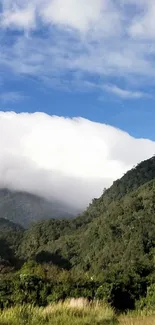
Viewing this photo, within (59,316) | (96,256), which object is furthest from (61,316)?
(96,256)

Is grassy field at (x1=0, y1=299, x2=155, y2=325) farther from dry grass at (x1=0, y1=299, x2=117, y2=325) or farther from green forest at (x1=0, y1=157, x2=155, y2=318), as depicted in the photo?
green forest at (x1=0, y1=157, x2=155, y2=318)

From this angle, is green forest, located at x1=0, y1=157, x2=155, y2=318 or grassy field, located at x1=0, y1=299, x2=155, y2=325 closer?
grassy field, located at x1=0, y1=299, x2=155, y2=325

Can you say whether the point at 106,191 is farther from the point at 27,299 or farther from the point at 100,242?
the point at 27,299

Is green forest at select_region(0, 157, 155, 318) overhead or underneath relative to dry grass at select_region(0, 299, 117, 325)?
overhead

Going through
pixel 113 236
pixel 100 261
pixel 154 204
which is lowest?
pixel 100 261

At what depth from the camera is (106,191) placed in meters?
182

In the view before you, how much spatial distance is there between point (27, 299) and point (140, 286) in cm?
820

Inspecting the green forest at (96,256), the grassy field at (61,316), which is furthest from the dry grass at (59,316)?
the green forest at (96,256)

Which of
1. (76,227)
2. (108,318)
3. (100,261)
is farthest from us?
(76,227)

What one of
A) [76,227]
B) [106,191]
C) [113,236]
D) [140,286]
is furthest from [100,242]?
[140,286]

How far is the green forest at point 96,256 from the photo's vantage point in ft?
84.2

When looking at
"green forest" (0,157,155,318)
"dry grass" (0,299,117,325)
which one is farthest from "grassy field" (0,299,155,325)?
"green forest" (0,157,155,318)

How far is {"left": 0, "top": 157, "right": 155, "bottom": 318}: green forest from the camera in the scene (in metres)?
25.7

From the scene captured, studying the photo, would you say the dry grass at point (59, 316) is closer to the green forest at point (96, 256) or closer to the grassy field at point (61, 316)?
the grassy field at point (61, 316)
